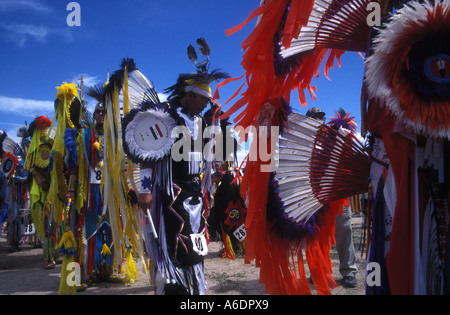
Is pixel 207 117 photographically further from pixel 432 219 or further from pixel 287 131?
pixel 432 219

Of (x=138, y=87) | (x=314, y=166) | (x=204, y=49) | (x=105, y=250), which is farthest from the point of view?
(x=105, y=250)

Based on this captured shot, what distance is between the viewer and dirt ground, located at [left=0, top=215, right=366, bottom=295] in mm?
4020

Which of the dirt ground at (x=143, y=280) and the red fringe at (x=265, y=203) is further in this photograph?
the dirt ground at (x=143, y=280)

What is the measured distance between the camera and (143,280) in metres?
4.69

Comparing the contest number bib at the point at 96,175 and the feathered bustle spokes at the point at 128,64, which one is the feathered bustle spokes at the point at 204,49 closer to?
the feathered bustle spokes at the point at 128,64

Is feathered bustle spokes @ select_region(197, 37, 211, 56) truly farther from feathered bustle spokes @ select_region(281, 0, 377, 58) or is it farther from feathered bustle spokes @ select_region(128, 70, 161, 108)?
feathered bustle spokes @ select_region(281, 0, 377, 58)

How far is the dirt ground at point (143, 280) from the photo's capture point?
13.2 ft

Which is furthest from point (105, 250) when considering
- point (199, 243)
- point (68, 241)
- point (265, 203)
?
point (265, 203)

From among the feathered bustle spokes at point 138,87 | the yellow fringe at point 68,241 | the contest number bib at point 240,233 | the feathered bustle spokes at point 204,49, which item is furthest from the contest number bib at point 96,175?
the contest number bib at point 240,233

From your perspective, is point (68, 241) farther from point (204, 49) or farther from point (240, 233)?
point (240, 233)

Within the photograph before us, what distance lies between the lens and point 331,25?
6.51ft

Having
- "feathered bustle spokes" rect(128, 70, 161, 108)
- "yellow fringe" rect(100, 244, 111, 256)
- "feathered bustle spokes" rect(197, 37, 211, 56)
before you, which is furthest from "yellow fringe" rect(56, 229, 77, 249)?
"feathered bustle spokes" rect(197, 37, 211, 56)
